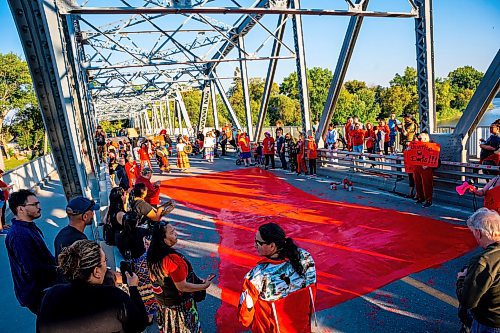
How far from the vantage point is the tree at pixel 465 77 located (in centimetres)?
5931

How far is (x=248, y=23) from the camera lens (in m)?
15.7

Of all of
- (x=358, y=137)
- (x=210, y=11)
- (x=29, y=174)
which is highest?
(x=210, y=11)

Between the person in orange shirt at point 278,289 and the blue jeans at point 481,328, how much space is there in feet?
4.45

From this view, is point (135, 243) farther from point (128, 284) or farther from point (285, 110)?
point (285, 110)

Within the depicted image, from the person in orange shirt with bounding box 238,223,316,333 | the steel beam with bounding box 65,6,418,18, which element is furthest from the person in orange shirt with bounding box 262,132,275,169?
the person in orange shirt with bounding box 238,223,316,333

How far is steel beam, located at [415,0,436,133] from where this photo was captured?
9164mm

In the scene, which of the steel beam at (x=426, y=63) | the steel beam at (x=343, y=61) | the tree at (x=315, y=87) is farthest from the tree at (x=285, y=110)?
the steel beam at (x=426, y=63)

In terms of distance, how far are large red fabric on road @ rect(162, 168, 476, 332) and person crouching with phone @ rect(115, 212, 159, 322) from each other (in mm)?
921

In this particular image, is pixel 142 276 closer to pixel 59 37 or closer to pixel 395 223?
pixel 59 37

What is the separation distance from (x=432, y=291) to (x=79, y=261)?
4.32m

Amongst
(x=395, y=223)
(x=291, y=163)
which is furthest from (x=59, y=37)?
(x=291, y=163)

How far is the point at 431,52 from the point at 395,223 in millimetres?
5081

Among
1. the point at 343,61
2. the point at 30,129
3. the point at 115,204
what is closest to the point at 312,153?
the point at 343,61

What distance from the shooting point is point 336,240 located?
21.0 feet
